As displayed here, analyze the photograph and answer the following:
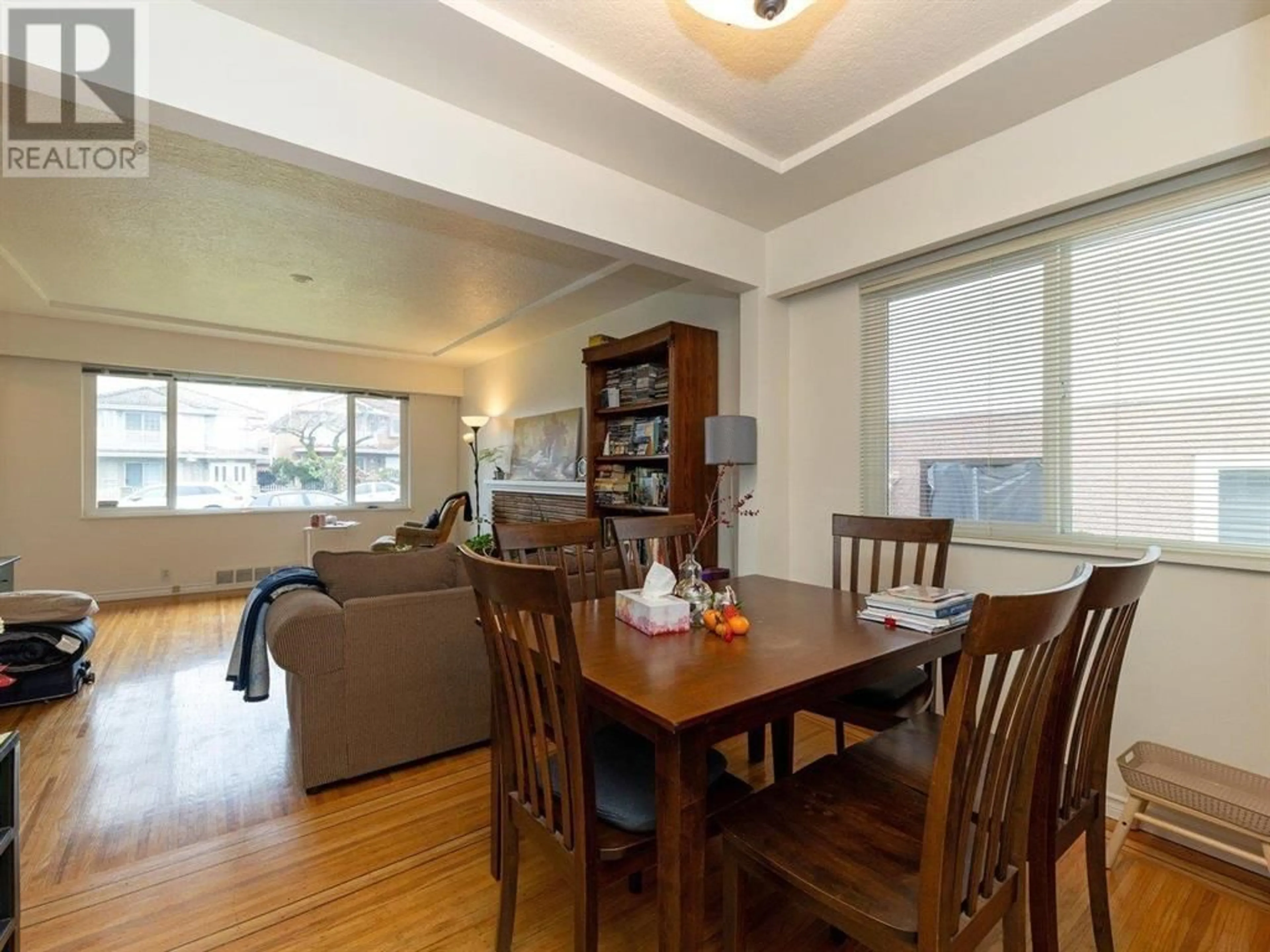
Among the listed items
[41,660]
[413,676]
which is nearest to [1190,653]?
[413,676]

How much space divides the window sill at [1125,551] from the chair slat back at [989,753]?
4.19 ft

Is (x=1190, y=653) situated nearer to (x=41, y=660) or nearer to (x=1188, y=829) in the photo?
(x=1188, y=829)

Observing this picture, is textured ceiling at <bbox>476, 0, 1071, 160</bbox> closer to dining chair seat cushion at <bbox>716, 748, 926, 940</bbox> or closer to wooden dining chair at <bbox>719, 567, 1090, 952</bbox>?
wooden dining chair at <bbox>719, 567, 1090, 952</bbox>

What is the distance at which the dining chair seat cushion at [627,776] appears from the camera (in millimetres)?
1200

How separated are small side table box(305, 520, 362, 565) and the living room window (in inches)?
13.2

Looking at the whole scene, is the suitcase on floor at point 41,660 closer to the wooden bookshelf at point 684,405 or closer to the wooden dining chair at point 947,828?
the wooden bookshelf at point 684,405

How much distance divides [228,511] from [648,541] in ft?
17.4

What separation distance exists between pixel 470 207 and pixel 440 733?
2.10 meters

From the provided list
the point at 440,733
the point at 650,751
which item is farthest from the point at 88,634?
the point at 650,751

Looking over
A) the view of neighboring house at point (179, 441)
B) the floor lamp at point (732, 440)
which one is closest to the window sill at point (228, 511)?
the view of neighboring house at point (179, 441)

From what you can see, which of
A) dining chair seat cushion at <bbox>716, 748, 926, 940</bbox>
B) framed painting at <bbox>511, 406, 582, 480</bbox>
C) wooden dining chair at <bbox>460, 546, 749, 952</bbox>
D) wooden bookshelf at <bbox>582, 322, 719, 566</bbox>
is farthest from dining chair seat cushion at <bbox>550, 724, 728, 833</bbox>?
framed painting at <bbox>511, 406, 582, 480</bbox>

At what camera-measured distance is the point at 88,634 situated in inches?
122

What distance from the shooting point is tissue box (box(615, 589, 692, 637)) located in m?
1.53

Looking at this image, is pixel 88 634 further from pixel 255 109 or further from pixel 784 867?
pixel 784 867
